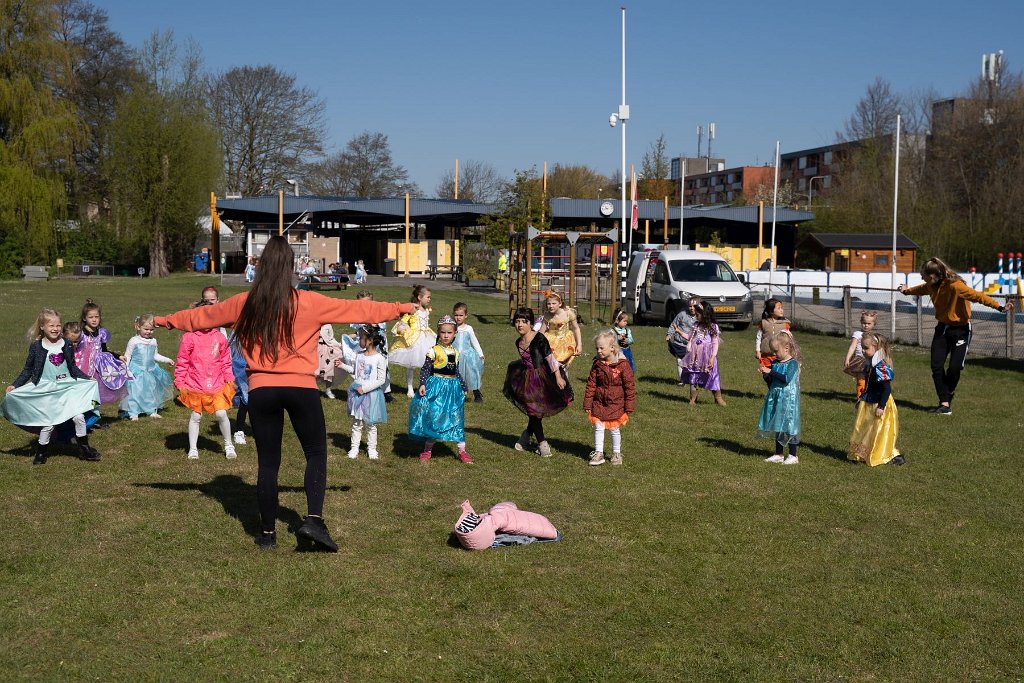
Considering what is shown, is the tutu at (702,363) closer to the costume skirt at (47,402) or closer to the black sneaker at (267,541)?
the costume skirt at (47,402)

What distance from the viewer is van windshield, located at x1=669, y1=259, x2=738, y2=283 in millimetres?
28953

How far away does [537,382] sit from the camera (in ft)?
35.6

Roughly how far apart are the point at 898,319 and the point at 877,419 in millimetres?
19339

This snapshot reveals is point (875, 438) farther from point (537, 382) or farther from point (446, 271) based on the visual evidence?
point (446, 271)

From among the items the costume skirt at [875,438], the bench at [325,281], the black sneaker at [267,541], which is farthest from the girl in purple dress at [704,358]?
the bench at [325,281]

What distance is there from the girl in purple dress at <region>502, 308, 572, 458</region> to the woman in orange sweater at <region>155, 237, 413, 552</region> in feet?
12.8

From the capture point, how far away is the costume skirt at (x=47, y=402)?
9.65 m

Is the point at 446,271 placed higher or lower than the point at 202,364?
higher

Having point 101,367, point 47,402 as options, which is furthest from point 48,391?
point 101,367

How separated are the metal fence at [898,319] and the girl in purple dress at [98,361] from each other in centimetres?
1522

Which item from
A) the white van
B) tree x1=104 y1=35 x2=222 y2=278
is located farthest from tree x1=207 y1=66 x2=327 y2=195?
the white van

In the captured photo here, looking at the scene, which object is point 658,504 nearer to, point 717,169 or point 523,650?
point 523,650

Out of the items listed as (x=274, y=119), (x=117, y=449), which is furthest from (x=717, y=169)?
(x=117, y=449)

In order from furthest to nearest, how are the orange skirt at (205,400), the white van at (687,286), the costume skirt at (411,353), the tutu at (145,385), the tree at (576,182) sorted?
the tree at (576,182), the white van at (687,286), the costume skirt at (411,353), the tutu at (145,385), the orange skirt at (205,400)
